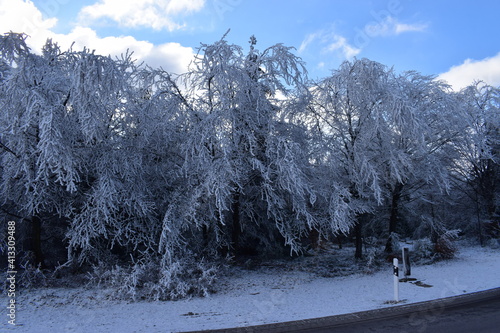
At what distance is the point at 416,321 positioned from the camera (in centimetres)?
568

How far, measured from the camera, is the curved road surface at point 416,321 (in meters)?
5.33

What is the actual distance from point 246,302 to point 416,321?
3386mm

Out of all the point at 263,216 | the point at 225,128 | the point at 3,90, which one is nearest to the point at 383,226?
the point at 263,216

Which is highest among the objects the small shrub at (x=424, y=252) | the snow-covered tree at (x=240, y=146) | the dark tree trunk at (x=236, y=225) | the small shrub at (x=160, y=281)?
the snow-covered tree at (x=240, y=146)

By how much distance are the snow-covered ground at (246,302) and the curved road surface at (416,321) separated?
13.3 inches

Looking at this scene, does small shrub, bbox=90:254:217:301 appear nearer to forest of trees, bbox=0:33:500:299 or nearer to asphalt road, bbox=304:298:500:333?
forest of trees, bbox=0:33:500:299

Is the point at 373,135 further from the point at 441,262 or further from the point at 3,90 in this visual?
the point at 3,90

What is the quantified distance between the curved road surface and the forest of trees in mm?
3010

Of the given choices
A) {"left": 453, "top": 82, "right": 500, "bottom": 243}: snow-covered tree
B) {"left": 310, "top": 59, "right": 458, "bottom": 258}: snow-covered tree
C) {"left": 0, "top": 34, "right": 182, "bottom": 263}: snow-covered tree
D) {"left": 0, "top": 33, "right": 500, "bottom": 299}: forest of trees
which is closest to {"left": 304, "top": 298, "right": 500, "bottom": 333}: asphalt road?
{"left": 0, "top": 33, "right": 500, "bottom": 299}: forest of trees

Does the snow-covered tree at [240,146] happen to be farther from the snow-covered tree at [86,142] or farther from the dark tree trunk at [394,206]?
the dark tree trunk at [394,206]

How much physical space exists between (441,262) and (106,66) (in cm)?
1200

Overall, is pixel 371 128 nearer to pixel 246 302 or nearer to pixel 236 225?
pixel 236 225

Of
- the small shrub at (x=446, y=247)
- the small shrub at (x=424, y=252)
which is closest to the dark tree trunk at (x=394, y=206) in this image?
the small shrub at (x=424, y=252)

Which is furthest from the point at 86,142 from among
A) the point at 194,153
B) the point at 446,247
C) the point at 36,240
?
the point at 446,247
